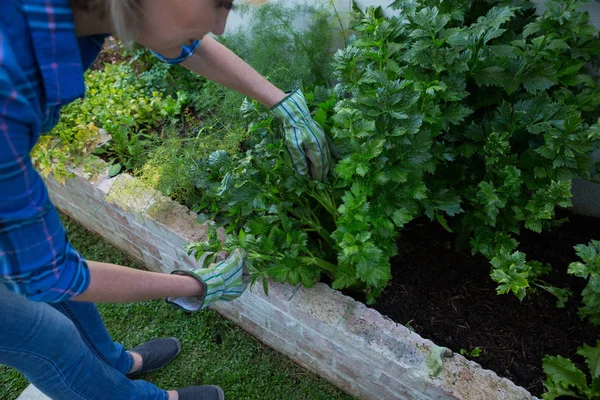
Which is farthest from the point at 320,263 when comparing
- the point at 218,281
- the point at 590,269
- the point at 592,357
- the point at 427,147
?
the point at 592,357

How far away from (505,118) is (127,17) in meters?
1.39

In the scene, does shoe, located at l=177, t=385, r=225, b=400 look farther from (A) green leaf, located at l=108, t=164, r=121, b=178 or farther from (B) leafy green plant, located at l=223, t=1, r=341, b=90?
(B) leafy green plant, located at l=223, t=1, r=341, b=90

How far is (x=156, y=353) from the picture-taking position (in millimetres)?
2305

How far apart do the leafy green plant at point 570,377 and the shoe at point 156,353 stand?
1.68 m

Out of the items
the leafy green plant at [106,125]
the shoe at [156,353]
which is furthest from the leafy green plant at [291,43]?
the shoe at [156,353]

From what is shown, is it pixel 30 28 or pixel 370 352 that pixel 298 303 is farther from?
pixel 30 28

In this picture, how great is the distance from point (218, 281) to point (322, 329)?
539 millimetres

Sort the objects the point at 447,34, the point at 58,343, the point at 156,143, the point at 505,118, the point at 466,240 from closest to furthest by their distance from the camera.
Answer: the point at 58,343, the point at 447,34, the point at 505,118, the point at 466,240, the point at 156,143

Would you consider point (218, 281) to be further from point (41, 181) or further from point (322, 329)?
point (41, 181)

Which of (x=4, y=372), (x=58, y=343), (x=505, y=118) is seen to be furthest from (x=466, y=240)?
(x=4, y=372)

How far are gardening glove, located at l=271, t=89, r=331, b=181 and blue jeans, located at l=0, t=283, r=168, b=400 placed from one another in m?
0.97

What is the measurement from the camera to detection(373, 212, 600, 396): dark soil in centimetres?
187

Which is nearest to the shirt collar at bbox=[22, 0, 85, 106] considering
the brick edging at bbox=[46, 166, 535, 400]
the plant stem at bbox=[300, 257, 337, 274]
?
the plant stem at bbox=[300, 257, 337, 274]

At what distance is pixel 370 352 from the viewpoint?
1750mm
